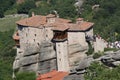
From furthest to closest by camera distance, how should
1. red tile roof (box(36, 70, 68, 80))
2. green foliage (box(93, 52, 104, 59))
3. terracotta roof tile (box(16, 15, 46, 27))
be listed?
1. terracotta roof tile (box(16, 15, 46, 27))
2. red tile roof (box(36, 70, 68, 80))
3. green foliage (box(93, 52, 104, 59))

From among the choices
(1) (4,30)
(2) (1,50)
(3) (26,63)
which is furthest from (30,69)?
(1) (4,30)

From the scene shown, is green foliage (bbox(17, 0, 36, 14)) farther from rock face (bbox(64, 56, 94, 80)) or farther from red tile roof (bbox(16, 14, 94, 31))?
rock face (bbox(64, 56, 94, 80))

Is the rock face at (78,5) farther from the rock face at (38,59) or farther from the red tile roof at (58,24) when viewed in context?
the rock face at (38,59)

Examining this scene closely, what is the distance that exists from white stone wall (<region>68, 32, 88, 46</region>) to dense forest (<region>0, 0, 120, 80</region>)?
8.66 meters

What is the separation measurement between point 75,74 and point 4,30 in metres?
53.8

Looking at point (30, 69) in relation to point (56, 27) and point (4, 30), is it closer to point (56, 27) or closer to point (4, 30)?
point (56, 27)

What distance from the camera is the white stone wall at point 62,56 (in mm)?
59250

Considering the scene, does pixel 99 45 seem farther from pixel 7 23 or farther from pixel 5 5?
pixel 5 5

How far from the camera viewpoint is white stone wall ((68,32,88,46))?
2334 inches

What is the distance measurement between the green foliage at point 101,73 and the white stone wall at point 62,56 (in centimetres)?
900

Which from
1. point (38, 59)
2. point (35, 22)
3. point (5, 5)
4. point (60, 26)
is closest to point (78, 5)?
point (5, 5)

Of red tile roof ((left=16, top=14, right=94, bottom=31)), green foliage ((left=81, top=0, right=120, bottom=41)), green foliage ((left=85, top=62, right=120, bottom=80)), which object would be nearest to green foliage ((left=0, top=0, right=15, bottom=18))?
green foliage ((left=81, top=0, right=120, bottom=41))

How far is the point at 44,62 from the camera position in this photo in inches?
2416

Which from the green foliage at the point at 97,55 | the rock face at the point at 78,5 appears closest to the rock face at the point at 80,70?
the green foliage at the point at 97,55
